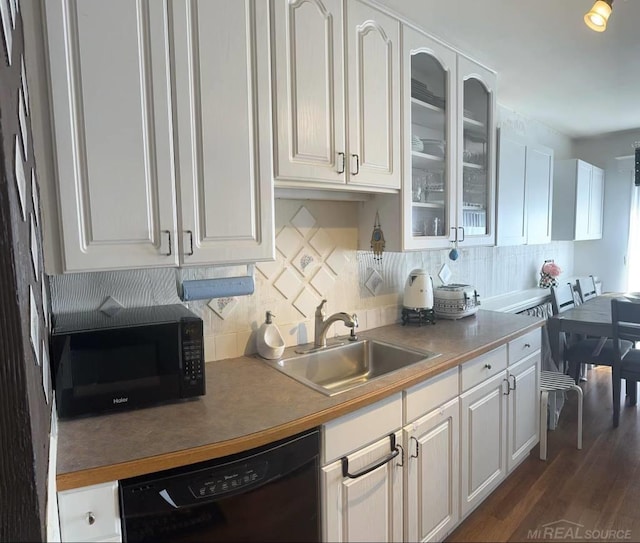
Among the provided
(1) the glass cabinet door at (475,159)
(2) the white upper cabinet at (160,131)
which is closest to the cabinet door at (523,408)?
(1) the glass cabinet door at (475,159)

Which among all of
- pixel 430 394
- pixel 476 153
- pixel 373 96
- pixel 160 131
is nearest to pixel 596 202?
pixel 476 153

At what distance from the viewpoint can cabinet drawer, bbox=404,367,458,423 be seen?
57.7 inches

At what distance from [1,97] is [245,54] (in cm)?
93

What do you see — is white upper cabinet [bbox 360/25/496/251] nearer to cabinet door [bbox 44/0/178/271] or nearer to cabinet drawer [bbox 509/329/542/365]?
cabinet drawer [bbox 509/329/542/365]

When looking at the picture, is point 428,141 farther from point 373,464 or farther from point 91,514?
point 91,514

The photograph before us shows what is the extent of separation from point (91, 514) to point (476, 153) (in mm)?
2331

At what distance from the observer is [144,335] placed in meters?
1.16

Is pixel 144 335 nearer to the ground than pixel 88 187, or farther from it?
nearer to the ground

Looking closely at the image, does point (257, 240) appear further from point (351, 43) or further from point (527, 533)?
point (527, 533)

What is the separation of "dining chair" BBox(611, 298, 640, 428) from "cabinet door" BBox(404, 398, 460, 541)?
1575 millimetres

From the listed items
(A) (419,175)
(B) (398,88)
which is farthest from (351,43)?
(A) (419,175)

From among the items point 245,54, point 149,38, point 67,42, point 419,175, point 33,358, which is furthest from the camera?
point 419,175

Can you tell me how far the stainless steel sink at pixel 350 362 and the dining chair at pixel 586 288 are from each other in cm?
275

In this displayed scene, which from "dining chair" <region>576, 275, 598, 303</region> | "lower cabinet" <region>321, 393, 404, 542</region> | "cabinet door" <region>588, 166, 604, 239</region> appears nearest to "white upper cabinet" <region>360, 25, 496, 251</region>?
"lower cabinet" <region>321, 393, 404, 542</region>
